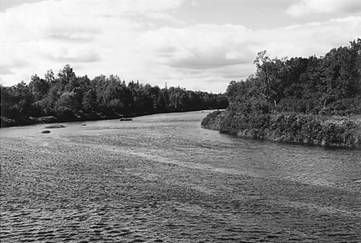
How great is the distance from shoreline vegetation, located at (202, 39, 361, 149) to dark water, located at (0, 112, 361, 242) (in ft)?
41.6

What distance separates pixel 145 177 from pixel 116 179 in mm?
Answer: 3097

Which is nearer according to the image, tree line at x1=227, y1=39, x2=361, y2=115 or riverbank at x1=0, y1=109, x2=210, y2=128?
tree line at x1=227, y1=39, x2=361, y2=115

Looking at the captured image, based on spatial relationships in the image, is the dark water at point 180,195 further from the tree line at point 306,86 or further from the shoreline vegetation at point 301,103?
the tree line at point 306,86

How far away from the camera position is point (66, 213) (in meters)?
35.2

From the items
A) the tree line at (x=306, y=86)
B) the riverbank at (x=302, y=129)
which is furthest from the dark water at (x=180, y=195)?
the tree line at (x=306, y=86)

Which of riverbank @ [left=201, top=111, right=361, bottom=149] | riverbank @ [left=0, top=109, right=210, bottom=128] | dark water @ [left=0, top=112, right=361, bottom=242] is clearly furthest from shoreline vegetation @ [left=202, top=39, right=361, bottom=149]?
riverbank @ [left=0, top=109, right=210, bottom=128]

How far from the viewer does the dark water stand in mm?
30641

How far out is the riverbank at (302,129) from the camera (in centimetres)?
7912

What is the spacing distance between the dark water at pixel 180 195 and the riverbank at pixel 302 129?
8.21 meters

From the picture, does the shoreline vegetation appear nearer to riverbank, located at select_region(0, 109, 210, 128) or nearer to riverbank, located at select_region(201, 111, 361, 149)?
riverbank, located at select_region(201, 111, 361, 149)

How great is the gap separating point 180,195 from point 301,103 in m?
80.7

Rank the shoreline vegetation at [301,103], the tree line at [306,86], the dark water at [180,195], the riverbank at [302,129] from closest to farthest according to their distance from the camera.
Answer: the dark water at [180,195] < the riverbank at [302,129] < the shoreline vegetation at [301,103] < the tree line at [306,86]

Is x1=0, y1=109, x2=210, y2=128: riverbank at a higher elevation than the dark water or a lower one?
higher

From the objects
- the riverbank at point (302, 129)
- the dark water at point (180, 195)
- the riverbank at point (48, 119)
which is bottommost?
the dark water at point (180, 195)
